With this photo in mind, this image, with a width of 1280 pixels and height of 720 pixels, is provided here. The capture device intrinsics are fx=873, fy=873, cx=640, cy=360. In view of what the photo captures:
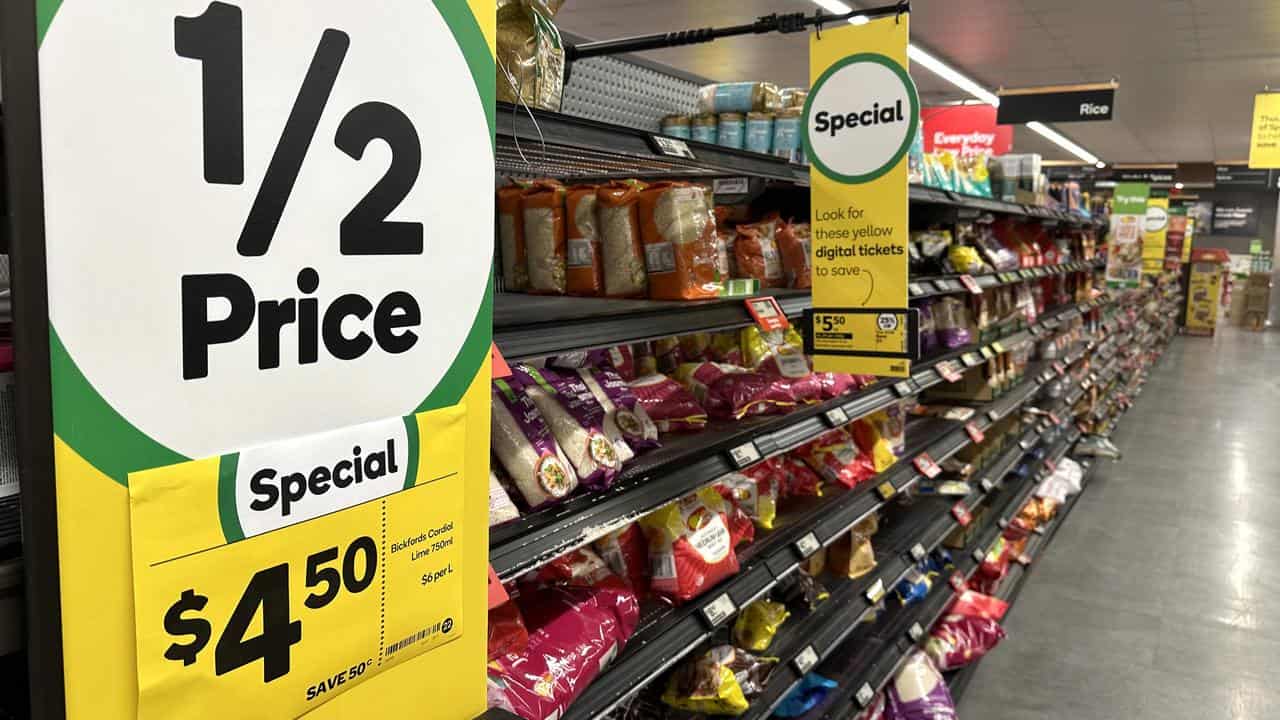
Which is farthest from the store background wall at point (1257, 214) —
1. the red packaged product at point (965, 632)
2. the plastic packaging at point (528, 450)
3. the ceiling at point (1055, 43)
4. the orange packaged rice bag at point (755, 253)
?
the plastic packaging at point (528, 450)

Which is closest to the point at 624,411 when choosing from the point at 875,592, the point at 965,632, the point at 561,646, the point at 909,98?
the point at 561,646

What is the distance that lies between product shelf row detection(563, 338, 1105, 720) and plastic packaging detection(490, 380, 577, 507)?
38 centimetres

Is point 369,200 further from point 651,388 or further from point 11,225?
point 651,388

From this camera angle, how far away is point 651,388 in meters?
2.02

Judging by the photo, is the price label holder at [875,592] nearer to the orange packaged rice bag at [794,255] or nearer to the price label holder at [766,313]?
the orange packaged rice bag at [794,255]

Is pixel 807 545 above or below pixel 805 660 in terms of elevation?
above

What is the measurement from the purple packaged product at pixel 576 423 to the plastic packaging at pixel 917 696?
1798 millimetres

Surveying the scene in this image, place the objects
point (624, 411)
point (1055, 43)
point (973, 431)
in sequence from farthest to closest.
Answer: point (1055, 43) < point (973, 431) < point (624, 411)

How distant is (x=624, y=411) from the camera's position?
5.96 ft

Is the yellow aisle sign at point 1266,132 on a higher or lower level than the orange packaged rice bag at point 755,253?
higher

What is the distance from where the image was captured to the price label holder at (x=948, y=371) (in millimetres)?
3193

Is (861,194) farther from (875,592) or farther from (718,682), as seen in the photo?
(875,592)

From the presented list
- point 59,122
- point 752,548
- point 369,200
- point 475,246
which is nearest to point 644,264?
point 752,548

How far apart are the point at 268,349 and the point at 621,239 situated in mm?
1242
